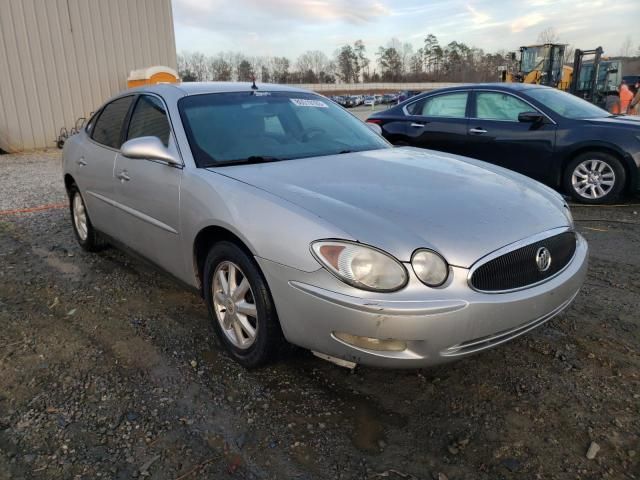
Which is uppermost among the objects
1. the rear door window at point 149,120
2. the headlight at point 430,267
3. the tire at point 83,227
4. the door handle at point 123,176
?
the rear door window at point 149,120

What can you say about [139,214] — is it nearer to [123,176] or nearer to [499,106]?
[123,176]

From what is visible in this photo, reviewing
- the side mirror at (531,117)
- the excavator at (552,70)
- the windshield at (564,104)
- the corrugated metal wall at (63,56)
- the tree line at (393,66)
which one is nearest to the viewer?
the side mirror at (531,117)

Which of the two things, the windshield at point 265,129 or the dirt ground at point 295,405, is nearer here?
the dirt ground at point 295,405

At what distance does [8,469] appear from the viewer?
211 centimetres

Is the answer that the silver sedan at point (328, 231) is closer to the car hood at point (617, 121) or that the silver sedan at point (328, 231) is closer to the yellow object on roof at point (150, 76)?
the car hood at point (617, 121)

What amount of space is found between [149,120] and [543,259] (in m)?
2.69

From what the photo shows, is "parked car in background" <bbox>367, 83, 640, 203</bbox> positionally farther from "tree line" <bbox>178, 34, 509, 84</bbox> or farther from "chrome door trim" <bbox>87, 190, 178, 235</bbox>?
"tree line" <bbox>178, 34, 509, 84</bbox>

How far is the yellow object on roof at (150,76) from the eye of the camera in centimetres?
1483

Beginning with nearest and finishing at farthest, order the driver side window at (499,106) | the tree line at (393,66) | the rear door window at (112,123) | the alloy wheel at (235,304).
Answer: the alloy wheel at (235,304)
the rear door window at (112,123)
the driver side window at (499,106)
the tree line at (393,66)

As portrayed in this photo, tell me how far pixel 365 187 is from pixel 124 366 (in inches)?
65.2

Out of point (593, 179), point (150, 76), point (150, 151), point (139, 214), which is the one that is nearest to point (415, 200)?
point (150, 151)

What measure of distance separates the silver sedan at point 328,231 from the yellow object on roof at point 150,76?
1200cm

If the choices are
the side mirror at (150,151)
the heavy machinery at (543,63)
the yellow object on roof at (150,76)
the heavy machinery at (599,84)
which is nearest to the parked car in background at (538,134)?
the side mirror at (150,151)

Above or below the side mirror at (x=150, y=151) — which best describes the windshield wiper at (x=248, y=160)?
below
